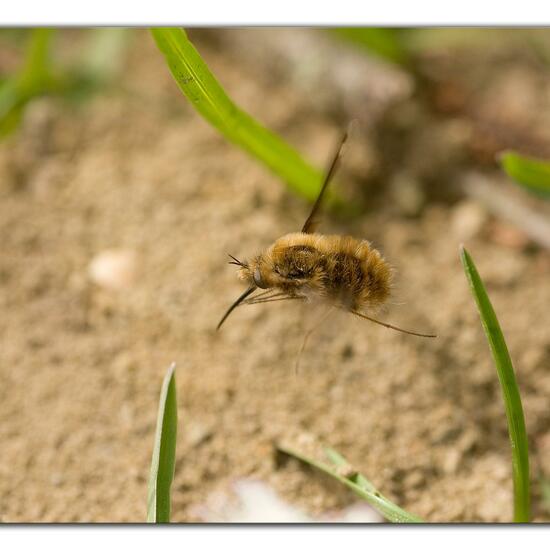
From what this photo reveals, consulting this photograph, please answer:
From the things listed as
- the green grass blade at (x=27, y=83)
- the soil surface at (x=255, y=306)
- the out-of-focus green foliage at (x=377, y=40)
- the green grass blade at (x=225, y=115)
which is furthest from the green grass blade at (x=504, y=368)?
the green grass blade at (x=27, y=83)

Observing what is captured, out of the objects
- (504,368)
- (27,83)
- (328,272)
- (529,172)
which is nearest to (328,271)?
(328,272)

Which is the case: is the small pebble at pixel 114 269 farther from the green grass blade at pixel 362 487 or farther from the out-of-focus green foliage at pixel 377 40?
the out-of-focus green foliage at pixel 377 40

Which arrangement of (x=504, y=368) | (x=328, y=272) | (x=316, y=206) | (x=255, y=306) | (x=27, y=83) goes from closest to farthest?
(x=504, y=368), (x=328, y=272), (x=316, y=206), (x=255, y=306), (x=27, y=83)

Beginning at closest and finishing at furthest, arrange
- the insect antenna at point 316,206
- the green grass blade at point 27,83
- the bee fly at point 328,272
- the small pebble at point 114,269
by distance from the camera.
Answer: the bee fly at point 328,272 → the insect antenna at point 316,206 → the small pebble at point 114,269 → the green grass blade at point 27,83

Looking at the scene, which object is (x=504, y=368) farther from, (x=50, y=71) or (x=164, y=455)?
(x=50, y=71)
